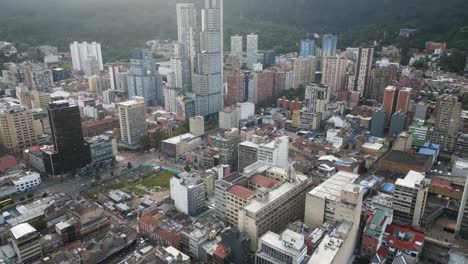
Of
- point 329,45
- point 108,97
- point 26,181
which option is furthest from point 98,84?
point 329,45

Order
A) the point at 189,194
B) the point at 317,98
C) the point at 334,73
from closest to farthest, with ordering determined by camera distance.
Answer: the point at 189,194
the point at 317,98
the point at 334,73

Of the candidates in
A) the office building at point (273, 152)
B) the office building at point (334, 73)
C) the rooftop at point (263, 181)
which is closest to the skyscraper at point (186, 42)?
the office building at point (334, 73)

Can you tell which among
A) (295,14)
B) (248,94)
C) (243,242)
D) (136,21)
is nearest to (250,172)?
(243,242)

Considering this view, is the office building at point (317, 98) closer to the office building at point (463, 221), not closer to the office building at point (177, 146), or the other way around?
the office building at point (177, 146)

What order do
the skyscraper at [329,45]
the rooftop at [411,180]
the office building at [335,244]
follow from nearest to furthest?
1. the office building at [335,244]
2. the rooftop at [411,180]
3. the skyscraper at [329,45]

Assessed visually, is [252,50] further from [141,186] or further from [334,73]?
[141,186]

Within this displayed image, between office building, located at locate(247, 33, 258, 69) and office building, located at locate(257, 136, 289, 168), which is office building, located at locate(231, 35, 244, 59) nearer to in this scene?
office building, located at locate(247, 33, 258, 69)

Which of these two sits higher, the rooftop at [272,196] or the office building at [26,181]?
the rooftop at [272,196]
